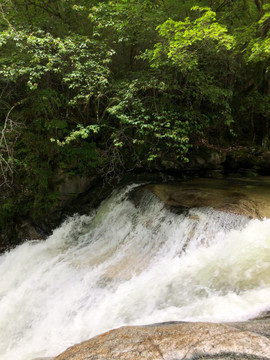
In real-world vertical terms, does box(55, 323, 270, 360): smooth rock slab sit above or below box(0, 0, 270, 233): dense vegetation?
below

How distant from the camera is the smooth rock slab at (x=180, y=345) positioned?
1844 mm

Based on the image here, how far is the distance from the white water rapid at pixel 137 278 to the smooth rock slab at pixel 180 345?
0.95 meters

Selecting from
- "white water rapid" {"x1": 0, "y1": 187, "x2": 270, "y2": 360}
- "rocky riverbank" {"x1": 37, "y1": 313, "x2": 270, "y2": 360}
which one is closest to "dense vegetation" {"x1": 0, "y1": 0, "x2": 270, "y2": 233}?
"white water rapid" {"x1": 0, "y1": 187, "x2": 270, "y2": 360}

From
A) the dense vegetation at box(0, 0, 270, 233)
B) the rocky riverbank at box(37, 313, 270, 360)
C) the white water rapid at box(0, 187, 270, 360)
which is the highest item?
the dense vegetation at box(0, 0, 270, 233)

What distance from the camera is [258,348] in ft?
6.03

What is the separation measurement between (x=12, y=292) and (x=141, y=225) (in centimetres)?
317

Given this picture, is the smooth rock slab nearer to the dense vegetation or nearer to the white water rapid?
the white water rapid

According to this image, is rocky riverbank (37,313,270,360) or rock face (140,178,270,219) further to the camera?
rock face (140,178,270,219)

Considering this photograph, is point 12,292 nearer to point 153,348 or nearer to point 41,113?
point 153,348

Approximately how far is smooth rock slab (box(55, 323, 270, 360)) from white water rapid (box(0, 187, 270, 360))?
948mm

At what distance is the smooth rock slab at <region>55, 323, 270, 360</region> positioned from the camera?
1.84 meters

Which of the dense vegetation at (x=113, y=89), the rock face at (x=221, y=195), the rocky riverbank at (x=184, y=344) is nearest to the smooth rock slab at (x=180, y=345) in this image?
the rocky riverbank at (x=184, y=344)

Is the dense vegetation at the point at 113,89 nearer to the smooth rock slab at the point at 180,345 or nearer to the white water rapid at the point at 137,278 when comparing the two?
the white water rapid at the point at 137,278

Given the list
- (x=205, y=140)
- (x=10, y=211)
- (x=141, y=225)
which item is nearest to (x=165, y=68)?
(x=205, y=140)
